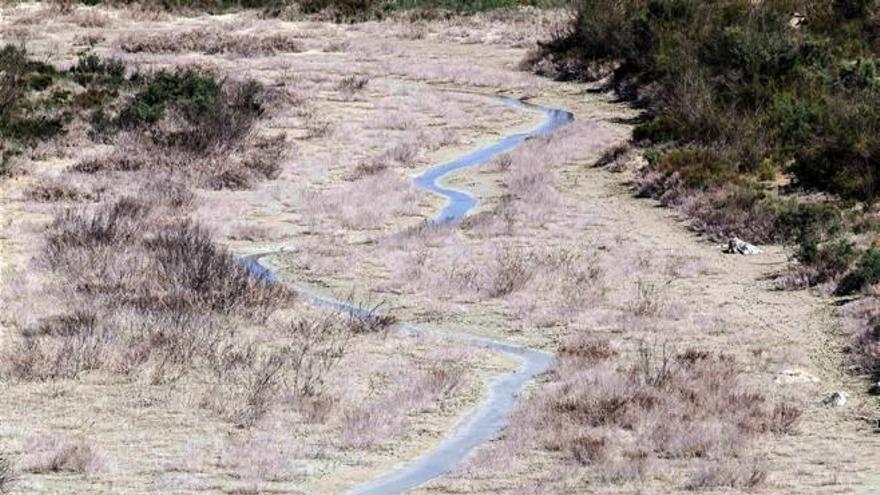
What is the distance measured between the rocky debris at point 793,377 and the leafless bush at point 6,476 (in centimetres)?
736

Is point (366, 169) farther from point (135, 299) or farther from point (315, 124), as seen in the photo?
point (135, 299)

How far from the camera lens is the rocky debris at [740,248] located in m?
21.5

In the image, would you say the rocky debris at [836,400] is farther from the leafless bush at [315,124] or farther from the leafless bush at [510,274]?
the leafless bush at [315,124]

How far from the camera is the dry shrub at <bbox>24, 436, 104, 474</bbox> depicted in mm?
11945

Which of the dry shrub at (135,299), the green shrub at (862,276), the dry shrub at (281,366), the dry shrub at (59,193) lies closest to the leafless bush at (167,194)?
the dry shrub at (59,193)

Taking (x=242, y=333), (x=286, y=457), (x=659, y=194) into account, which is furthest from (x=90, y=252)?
(x=659, y=194)

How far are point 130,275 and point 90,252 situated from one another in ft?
4.63

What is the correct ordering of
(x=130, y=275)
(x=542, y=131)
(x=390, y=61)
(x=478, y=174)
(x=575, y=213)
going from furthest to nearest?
1. (x=390, y=61)
2. (x=542, y=131)
3. (x=478, y=174)
4. (x=575, y=213)
5. (x=130, y=275)

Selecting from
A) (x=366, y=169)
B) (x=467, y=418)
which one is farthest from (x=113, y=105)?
(x=467, y=418)

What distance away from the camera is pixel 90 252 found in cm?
1978

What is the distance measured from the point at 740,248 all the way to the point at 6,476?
1265 cm

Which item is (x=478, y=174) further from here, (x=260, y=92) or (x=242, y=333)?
(x=242, y=333)

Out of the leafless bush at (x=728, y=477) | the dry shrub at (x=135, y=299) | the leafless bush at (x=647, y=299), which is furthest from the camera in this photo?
the leafless bush at (x=647, y=299)

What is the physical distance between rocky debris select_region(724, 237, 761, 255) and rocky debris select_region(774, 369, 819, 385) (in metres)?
6.38
